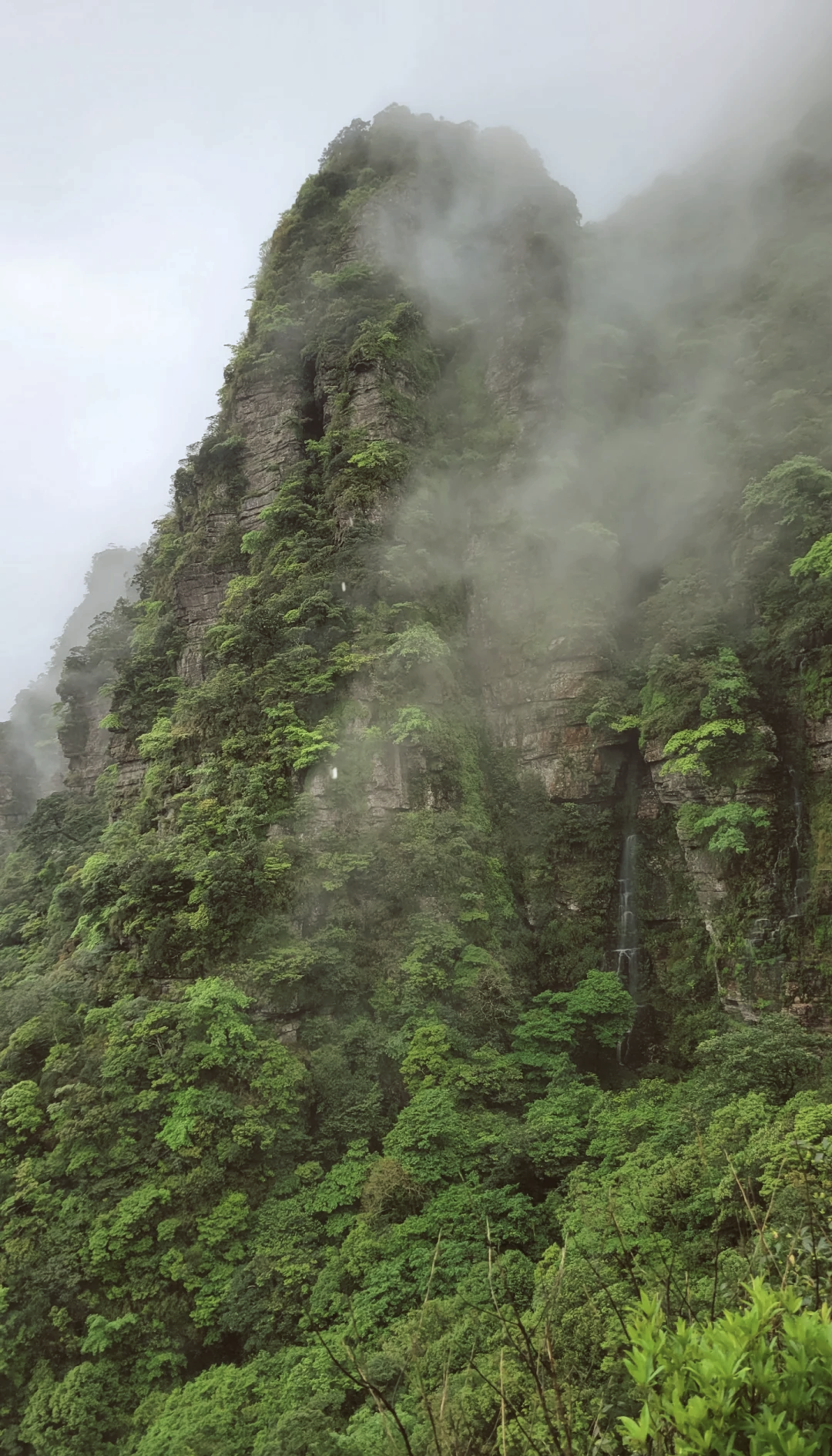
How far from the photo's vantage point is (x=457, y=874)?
16.9m

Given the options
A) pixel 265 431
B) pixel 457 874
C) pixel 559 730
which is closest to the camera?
pixel 457 874

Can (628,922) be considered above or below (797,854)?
below

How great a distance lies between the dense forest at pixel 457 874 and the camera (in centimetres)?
786

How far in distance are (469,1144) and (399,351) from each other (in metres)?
23.2

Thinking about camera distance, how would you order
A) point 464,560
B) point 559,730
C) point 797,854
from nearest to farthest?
point 797,854 < point 559,730 < point 464,560

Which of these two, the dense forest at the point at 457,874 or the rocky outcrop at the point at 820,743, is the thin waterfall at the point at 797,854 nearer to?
the dense forest at the point at 457,874

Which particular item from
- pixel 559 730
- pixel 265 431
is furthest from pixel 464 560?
pixel 265 431

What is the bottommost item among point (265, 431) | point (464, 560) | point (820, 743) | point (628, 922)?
point (628, 922)

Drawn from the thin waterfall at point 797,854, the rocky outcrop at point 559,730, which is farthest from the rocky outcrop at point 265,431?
the thin waterfall at point 797,854

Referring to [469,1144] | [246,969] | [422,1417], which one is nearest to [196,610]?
[246,969]

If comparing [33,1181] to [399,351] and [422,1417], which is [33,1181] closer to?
[422,1417]

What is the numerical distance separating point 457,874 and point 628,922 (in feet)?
16.9

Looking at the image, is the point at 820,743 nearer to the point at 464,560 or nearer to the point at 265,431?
the point at 464,560

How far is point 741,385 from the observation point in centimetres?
2181
